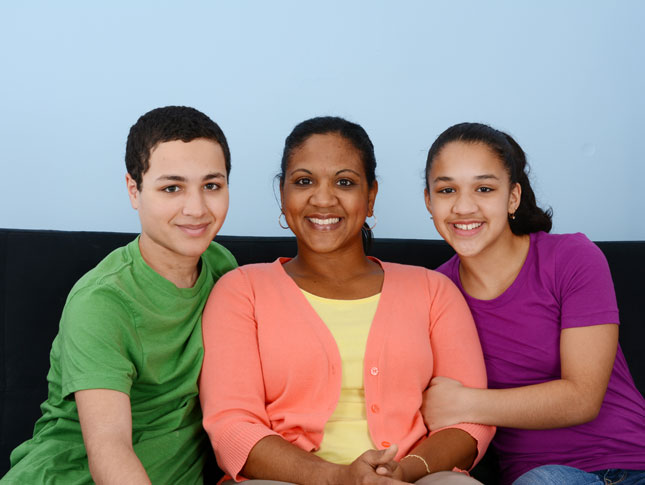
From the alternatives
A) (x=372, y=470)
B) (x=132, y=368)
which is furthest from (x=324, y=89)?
(x=372, y=470)

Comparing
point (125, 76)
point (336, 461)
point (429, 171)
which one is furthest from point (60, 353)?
point (125, 76)

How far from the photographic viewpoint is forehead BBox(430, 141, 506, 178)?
5.87 feet

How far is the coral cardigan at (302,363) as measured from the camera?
1545 millimetres

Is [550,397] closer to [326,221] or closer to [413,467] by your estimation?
[413,467]

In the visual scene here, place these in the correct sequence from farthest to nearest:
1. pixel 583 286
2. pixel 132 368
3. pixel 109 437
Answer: pixel 583 286 < pixel 132 368 < pixel 109 437

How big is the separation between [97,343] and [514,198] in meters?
1.12

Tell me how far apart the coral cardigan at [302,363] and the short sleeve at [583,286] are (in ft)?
0.80

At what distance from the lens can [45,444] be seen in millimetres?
1514

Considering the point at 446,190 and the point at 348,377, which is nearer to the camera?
the point at 348,377

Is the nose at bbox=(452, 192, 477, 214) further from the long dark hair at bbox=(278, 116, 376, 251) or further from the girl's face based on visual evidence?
the long dark hair at bbox=(278, 116, 376, 251)

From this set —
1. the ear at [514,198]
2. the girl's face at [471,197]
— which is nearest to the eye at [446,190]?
Result: the girl's face at [471,197]

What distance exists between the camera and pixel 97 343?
140cm

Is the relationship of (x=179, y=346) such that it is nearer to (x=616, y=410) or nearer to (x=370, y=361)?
(x=370, y=361)

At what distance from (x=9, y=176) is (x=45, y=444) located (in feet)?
4.02
